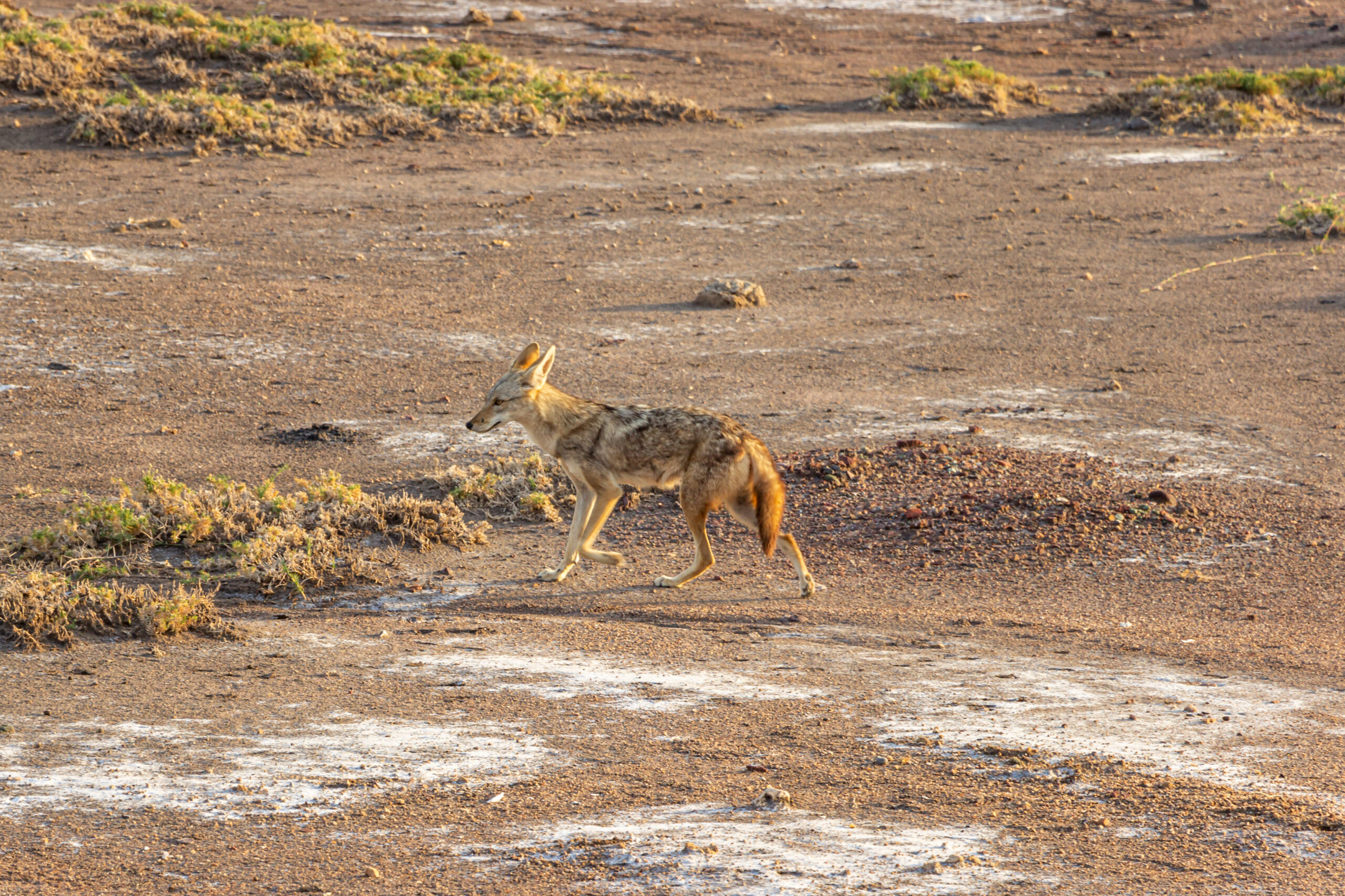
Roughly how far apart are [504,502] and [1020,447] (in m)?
3.53

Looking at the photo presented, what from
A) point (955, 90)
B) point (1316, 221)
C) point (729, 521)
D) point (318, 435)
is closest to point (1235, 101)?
point (955, 90)

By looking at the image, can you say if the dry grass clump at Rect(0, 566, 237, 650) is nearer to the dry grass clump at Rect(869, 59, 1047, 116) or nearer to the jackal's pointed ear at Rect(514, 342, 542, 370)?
the jackal's pointed ear at Rect(514, 342, 542, 370)

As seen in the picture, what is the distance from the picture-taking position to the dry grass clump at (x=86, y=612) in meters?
6.77

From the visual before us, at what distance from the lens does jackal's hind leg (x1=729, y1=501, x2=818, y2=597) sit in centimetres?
760

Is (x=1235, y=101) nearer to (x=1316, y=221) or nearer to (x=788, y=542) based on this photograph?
(x=1316, y=221)

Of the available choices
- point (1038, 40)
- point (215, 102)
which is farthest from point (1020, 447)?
point (1038, 40)

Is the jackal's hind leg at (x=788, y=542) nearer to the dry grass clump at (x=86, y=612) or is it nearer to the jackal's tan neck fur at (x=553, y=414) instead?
the jackal's tan neck fur at (x=553, y=414)

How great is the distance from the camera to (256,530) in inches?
328

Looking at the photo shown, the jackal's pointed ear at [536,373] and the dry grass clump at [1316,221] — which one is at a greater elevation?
the dry grass clump at [1316,221]

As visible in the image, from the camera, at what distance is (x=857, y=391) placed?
11.4 metres

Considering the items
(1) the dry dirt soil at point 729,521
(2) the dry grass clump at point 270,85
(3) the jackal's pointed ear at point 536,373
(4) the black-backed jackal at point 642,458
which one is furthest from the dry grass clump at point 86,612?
(2) the dry grass clump at point 270,85

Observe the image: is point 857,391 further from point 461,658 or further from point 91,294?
point 91,294

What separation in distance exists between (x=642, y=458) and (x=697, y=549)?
0.57m

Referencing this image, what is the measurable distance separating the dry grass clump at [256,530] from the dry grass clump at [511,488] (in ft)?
0.97
